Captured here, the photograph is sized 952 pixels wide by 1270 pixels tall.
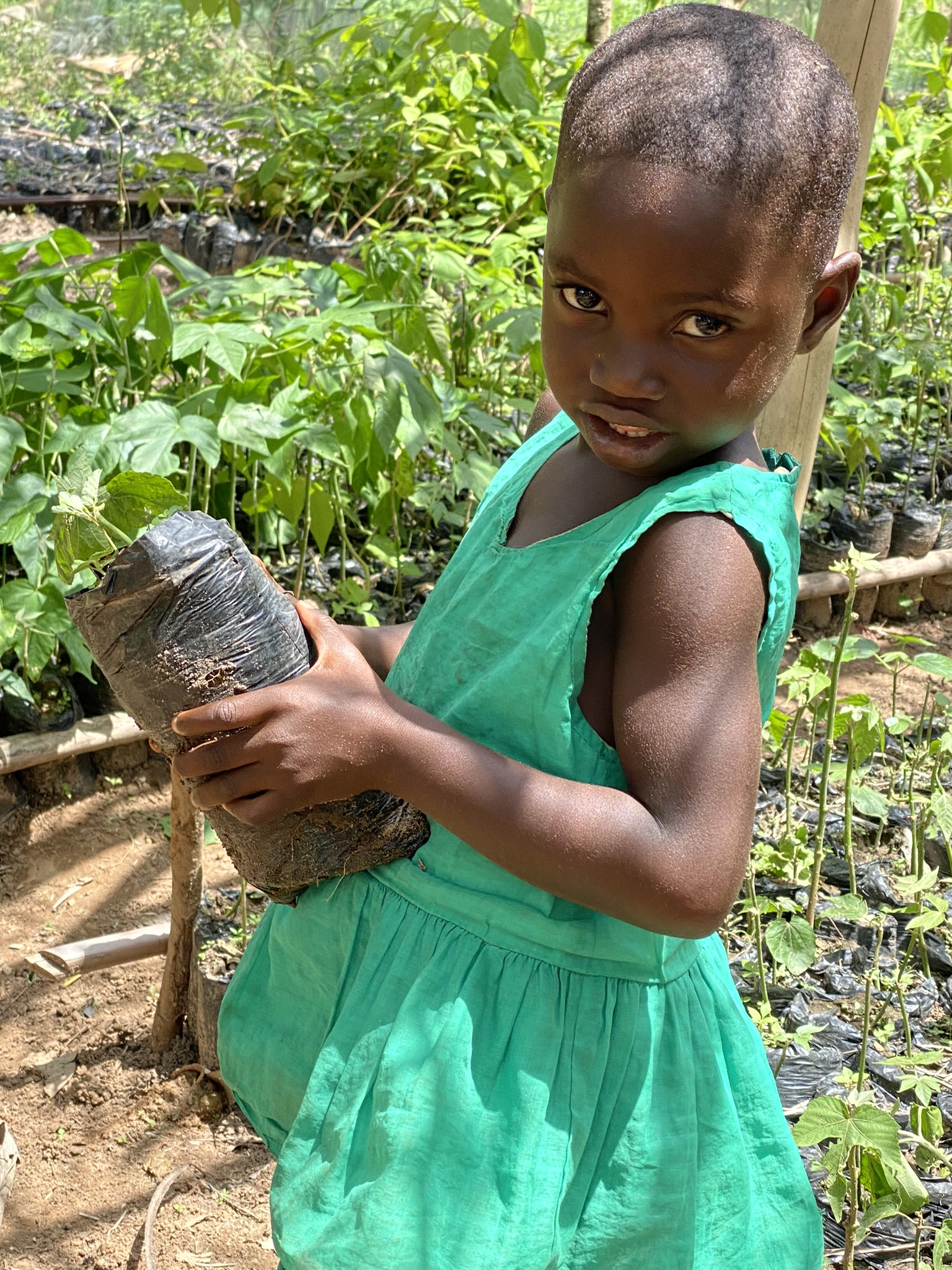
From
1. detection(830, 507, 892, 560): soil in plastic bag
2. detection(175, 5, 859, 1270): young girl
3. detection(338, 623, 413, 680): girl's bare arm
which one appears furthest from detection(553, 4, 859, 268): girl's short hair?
detection(830, 507, 892, 560): soil in plastic bag

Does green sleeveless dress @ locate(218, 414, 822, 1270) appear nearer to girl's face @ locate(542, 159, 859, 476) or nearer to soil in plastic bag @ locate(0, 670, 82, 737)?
girl's face @ locate(542, 159, 859, 476)

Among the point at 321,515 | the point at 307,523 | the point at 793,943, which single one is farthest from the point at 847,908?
the point at 307,523

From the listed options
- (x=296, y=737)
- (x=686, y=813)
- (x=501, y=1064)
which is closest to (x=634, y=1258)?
(x=501, y=1064)

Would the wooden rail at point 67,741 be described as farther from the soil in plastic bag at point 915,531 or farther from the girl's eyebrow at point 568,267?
the girl's eyebrow at point 568,267

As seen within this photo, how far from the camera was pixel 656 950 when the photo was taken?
100 centimetres

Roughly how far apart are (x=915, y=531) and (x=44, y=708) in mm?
2677

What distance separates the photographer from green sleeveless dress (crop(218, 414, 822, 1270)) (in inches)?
36.8

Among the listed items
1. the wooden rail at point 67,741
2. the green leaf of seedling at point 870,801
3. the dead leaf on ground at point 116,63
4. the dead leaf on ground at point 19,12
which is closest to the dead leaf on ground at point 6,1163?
the wooden rail at point 67,741

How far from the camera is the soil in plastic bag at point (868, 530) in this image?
4074 millimetres

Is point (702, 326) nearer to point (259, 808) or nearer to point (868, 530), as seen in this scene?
point (259, 808)

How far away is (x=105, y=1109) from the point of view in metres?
2.25

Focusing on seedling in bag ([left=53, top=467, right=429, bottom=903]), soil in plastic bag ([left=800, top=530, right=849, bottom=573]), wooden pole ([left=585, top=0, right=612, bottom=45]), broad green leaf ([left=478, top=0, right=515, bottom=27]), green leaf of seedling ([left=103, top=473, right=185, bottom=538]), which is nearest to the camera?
seedling in bag ([left=53, top=467, right=429, bottom=903])

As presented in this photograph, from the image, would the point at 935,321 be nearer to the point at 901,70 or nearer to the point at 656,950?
the point at 656,950

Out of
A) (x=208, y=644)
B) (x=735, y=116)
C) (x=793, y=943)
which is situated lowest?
(x=793, y=943)
